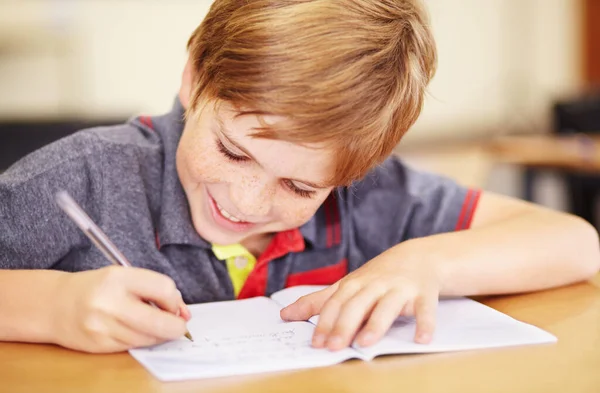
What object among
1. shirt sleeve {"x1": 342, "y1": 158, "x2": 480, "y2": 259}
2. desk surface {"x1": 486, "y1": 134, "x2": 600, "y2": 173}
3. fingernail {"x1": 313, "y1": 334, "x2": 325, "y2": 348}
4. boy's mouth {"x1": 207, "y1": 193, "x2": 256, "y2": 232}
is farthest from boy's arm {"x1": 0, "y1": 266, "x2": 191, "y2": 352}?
A: desk surface {"x1": 486, "y1": 134, "x2": 600, "y2": 173}

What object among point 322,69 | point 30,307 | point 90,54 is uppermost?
point 322,69

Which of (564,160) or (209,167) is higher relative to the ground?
(209,167)

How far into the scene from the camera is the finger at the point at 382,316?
680 mm

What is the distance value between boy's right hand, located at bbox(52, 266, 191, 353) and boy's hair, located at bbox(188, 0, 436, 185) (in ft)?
0.63

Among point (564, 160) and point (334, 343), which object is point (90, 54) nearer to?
point (564, 160)

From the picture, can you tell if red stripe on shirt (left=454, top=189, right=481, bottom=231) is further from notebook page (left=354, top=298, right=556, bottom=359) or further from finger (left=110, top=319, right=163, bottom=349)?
finger (left=110, top=319, right=163, bottom=349)

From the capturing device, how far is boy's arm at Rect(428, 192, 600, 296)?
2.87 ft

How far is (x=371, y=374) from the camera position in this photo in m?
0.62

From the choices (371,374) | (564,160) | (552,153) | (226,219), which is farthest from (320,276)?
(552,153)

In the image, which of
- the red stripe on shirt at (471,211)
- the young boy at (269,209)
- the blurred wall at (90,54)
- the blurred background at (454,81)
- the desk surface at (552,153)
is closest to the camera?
the young boy at (269,209)

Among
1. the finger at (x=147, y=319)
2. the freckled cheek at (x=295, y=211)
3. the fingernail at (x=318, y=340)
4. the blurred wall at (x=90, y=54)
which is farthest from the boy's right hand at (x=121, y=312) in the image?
the blurred wall at (x=90, y=54)

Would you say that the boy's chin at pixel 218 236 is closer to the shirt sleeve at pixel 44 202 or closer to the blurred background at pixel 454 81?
the shirt sleeve at pixel 44 202

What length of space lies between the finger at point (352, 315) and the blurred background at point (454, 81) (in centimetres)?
32

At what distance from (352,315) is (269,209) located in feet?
0.62
